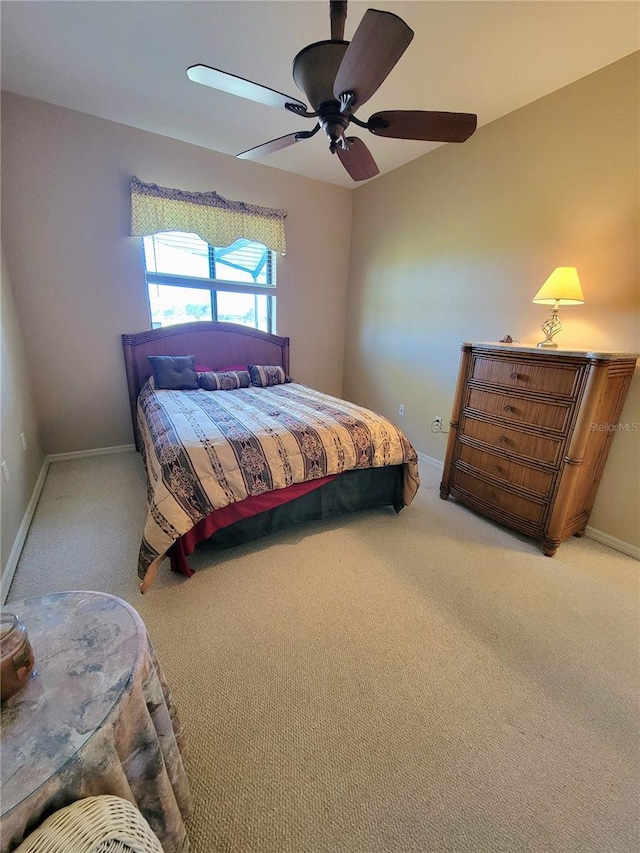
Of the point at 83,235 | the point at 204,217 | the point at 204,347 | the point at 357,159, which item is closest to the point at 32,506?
the point at 204,347

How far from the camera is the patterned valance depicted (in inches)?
118

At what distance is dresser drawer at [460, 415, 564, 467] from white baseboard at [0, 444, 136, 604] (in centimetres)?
281

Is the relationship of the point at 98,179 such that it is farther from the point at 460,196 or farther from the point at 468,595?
the point at 468,595

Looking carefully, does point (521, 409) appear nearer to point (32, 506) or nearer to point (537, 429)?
point (537, 429)

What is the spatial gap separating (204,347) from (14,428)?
1.75 metres

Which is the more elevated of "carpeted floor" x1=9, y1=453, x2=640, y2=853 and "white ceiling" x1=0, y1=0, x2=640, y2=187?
"white ceiling" x1=0, y1=0, x2=640, y2=187

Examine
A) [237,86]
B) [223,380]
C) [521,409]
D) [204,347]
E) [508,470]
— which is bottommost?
[508,470]

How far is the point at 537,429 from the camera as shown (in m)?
2.09

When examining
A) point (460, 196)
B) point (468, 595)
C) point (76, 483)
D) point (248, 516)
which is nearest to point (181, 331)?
point (76, 483)

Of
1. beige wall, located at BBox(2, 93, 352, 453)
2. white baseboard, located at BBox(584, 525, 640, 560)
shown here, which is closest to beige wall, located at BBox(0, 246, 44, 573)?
beige wall, located at BBox(2, 93, 352, 453)

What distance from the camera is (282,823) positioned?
0.95 metres

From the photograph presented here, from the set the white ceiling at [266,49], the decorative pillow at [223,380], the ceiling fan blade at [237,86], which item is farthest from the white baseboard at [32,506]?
the white ceiling at [266,49]

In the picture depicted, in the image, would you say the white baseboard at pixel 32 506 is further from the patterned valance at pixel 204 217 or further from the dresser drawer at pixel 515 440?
the dresser drawer at pixel 515 440

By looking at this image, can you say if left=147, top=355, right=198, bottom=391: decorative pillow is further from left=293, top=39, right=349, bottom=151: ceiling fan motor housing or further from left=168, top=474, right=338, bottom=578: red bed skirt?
left=293, top=39, right=349, bottom=151: ceiling fan motor housing
